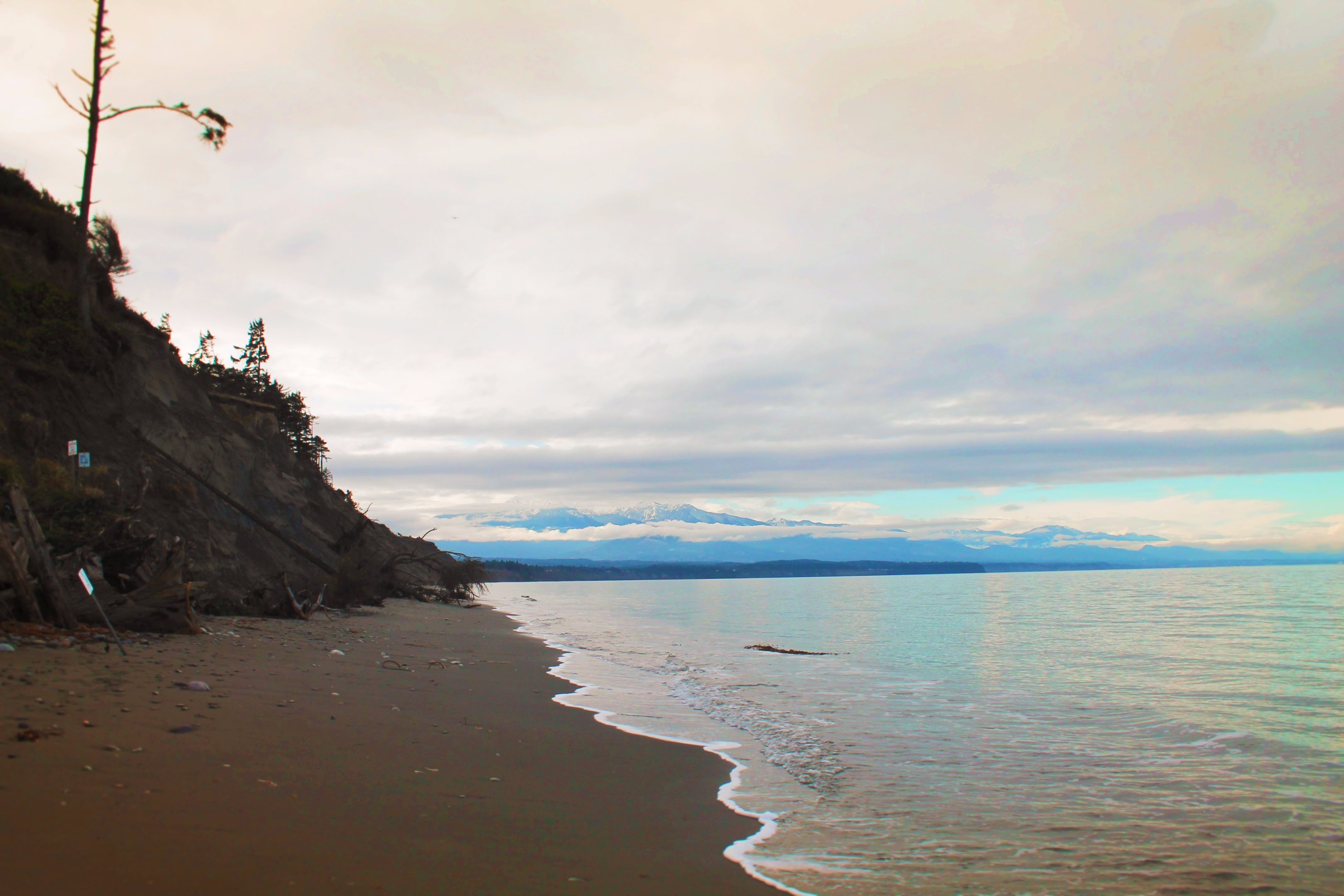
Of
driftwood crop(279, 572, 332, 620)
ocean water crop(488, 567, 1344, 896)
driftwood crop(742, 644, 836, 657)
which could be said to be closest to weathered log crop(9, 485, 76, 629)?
ocean water crop(488, 567, 1344, 896)

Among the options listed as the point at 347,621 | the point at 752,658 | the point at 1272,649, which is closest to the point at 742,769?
the point at 752,658

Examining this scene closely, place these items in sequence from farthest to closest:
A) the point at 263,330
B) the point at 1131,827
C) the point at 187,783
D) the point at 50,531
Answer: the point at 263,330, the point at 50,531, the point at 1131,827, the point at 187,783

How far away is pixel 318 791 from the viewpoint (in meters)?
5.31

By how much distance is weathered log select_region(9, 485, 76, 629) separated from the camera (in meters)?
9.21

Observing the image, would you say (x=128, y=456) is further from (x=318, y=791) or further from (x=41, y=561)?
(x=318, y=791)

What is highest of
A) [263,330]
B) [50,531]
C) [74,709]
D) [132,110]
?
[263,330]

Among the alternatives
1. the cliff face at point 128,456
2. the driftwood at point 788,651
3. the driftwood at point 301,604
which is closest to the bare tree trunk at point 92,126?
the cliff face at point 128,456

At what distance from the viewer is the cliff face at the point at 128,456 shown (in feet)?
40.4

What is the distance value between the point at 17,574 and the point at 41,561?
0.32 meters

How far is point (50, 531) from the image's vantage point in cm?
1146

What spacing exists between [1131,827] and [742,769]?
367cm

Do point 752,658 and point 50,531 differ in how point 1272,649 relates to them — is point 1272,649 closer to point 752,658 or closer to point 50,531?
point 752,658

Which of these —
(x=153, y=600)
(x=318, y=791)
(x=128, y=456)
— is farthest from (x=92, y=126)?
(x=318, y=791)

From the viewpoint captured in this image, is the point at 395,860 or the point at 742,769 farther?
the point at 742,769
